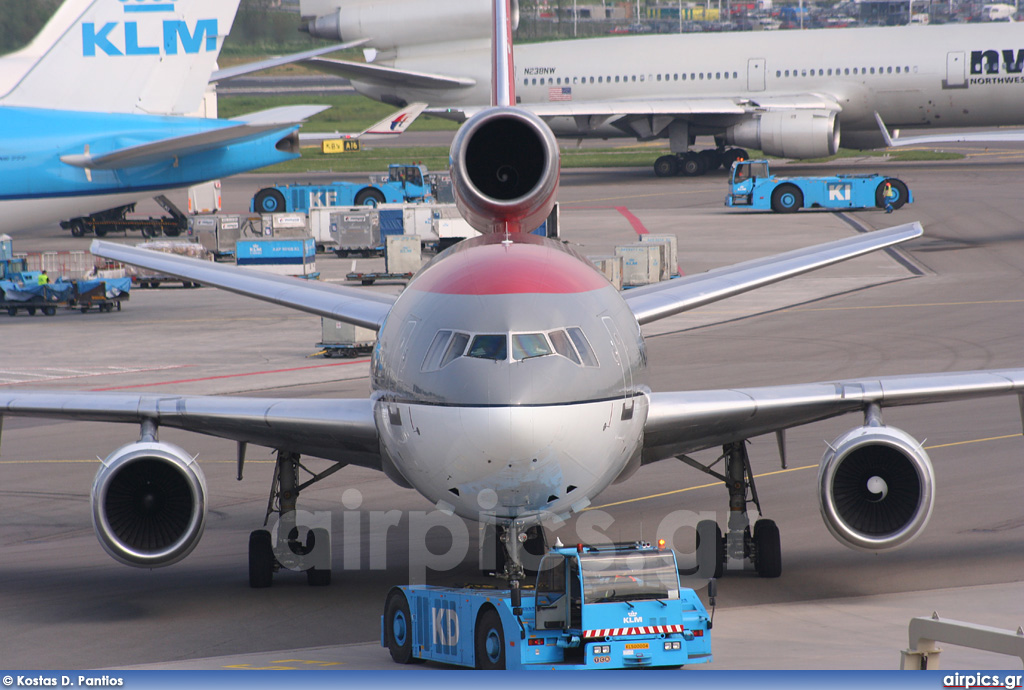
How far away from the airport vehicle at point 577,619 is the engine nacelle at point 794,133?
5687cm

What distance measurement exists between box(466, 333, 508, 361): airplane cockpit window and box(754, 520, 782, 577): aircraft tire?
5.30m

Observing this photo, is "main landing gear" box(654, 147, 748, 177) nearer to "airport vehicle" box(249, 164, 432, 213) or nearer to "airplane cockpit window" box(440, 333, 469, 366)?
"airport vehicle" box(249, 164, 432, 213)

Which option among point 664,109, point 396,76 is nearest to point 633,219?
point 664,109

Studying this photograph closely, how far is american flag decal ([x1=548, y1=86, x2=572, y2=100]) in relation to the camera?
244 feet

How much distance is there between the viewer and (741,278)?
1587 centimetres

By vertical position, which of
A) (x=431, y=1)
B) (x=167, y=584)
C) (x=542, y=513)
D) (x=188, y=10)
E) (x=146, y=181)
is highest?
(x=431, y=1)

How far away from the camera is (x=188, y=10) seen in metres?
37.1

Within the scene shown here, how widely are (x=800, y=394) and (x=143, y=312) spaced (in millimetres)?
26980

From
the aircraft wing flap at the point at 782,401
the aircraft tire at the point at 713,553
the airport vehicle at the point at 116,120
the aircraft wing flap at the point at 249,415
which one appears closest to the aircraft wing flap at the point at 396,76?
the airport vehicle at the point at 116,120

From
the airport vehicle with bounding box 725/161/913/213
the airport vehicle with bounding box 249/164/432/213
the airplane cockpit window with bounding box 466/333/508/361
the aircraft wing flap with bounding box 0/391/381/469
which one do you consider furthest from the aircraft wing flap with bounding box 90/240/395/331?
the airport vehicle with bounding box 725/161/913/213

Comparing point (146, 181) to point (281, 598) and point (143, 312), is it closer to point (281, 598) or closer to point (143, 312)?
point (143, 312)

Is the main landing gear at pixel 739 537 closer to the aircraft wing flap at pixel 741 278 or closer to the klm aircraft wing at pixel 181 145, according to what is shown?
the aircraft wing flap at pixel 741 278

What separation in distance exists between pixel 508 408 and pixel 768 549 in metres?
5.51

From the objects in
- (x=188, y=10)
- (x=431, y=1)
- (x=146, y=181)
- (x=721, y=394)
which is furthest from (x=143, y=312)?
(x=431, y=1)
